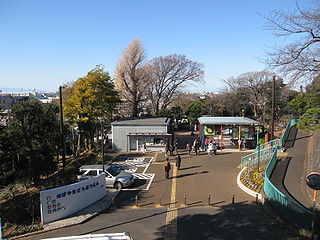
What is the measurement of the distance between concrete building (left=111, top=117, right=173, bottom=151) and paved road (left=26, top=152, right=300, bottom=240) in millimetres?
8674

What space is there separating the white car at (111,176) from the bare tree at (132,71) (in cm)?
2296

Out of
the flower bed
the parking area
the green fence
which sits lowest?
the parking area

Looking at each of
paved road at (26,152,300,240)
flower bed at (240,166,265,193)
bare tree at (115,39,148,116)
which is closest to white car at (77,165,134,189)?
paved road at (26,152,300,240)

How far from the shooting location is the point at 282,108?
116ft

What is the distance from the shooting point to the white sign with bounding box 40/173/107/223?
9477 millimetres

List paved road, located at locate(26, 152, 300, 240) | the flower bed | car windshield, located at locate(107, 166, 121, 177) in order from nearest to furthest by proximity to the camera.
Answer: paved road, located at locate(26, 152, 300, 240), the flower bed, car windshield, located at locate(107, 166, 121, 177)

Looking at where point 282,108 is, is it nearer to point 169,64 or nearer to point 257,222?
point 169,64

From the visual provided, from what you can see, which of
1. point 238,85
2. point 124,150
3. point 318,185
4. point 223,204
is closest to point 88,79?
point 124,150

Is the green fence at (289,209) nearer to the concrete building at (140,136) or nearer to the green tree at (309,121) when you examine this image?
the green tree at (309,121)

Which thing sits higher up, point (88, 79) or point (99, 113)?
point (88, 79)

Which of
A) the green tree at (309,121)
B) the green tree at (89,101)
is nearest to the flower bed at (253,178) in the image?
the green tree at (309,121)

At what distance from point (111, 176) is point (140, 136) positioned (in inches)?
411

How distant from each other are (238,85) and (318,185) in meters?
34.9

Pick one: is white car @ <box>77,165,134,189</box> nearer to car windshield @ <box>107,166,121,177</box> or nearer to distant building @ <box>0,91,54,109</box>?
car windshield @ <box>107,166,121,177</box>
